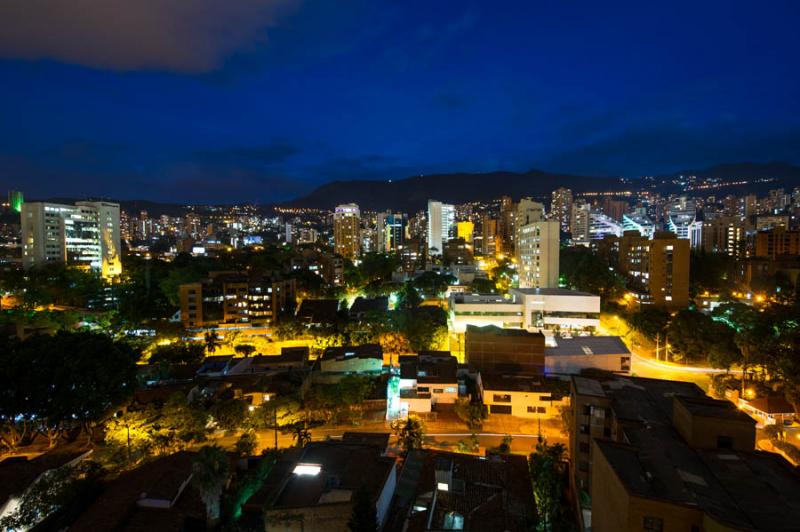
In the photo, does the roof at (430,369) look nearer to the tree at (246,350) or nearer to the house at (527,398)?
the house at (527,398)

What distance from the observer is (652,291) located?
87.5 ft

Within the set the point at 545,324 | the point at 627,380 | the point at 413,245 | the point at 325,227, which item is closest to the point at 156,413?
the point at 627,380

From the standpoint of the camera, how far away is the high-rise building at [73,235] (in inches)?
1399

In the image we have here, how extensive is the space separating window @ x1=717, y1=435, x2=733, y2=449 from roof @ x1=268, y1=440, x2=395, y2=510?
224 inches

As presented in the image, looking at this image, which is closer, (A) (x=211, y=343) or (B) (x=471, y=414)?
(B) (x=471, y=414)

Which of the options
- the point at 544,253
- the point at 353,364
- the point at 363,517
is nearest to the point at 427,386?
the point at 353,364

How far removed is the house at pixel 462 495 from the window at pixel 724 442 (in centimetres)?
333

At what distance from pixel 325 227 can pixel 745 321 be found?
3497 inches

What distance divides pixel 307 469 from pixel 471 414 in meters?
6.32

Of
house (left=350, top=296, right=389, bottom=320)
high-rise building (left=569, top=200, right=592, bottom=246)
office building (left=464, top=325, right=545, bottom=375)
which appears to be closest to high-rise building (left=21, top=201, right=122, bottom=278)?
house (left=350, top=296, right=389, bottom=320)

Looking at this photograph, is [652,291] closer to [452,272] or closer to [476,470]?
[452,272]

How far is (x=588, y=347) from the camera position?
16.7 meters

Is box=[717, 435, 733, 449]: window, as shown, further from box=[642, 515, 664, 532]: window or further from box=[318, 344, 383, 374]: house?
box=[318, 344, 383, 374]: house

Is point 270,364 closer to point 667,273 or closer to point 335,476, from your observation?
point 335,476
